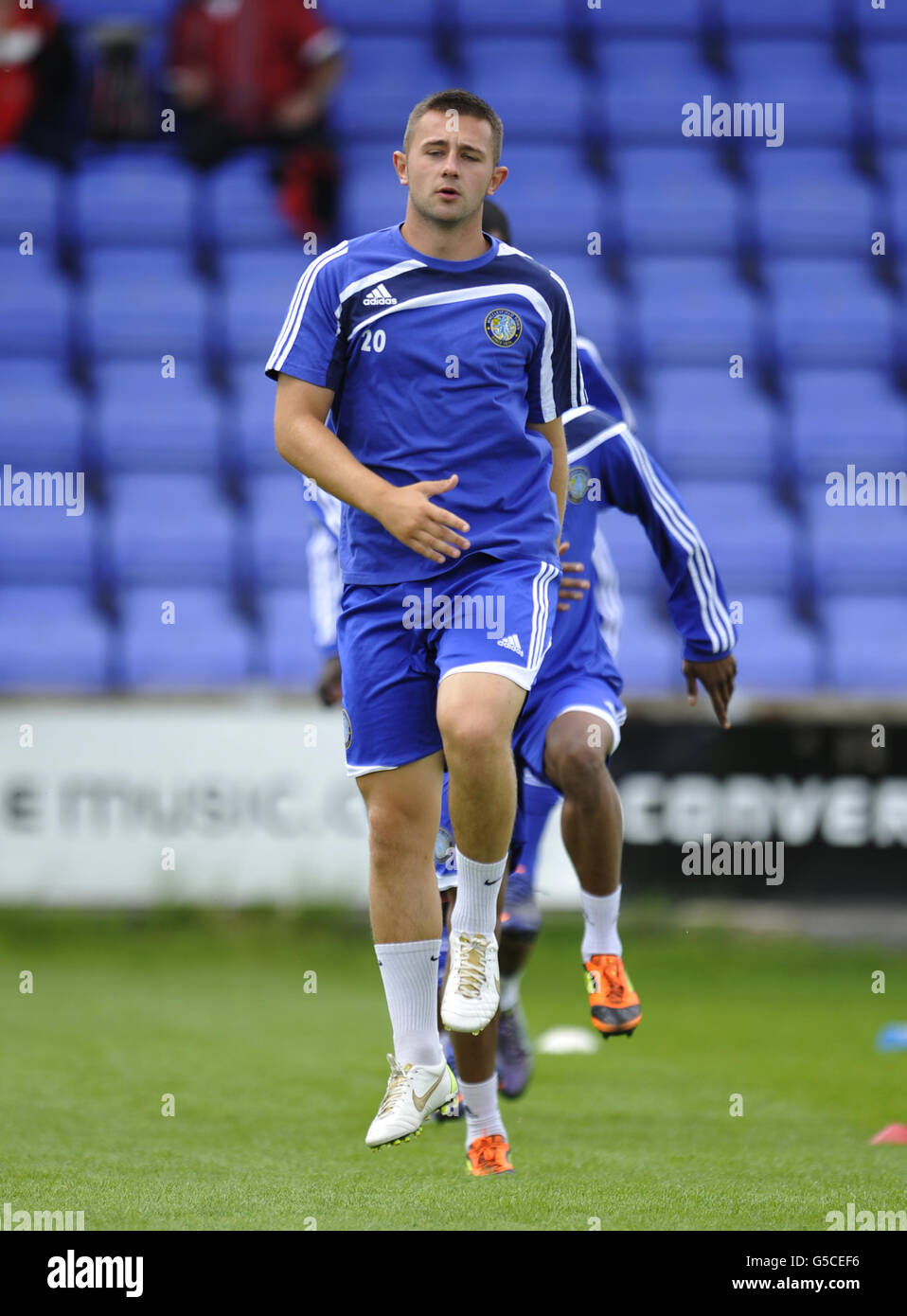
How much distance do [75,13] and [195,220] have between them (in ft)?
5.70

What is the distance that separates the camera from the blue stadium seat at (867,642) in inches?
389

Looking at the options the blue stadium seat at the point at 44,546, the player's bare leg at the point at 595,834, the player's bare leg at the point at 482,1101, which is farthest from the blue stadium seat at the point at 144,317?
the player's bare leg at the point at 482,1101

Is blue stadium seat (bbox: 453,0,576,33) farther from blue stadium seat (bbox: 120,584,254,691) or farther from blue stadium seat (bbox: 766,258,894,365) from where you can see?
blue stadium seat (bbox: 120,584,254,691)

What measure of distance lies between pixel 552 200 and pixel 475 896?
28.7ft

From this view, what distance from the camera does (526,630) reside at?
12.7 feet

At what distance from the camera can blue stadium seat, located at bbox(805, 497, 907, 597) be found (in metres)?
10.5

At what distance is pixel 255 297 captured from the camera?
1141 cm

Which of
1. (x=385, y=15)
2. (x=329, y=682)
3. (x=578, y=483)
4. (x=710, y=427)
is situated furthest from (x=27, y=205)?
(x=578, y=483)

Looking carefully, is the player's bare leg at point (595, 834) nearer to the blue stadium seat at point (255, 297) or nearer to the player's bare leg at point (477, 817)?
the player's bare leg at point (477, 817)

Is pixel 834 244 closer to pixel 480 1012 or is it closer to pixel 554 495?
pixel 554 495

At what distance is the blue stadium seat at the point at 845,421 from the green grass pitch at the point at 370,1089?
340cm

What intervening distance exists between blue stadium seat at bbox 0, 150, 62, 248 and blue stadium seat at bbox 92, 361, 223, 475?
4.10 feet

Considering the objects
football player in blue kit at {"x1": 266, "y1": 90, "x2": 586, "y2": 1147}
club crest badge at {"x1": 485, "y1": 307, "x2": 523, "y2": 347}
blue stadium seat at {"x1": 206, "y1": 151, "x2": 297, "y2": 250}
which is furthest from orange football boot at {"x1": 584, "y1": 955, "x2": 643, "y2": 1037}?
blue stadium seat at {"x1": 206, "y1": 151, "x2": 297, "y2": 250}

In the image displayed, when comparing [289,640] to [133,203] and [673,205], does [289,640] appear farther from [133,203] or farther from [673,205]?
[673,205]
